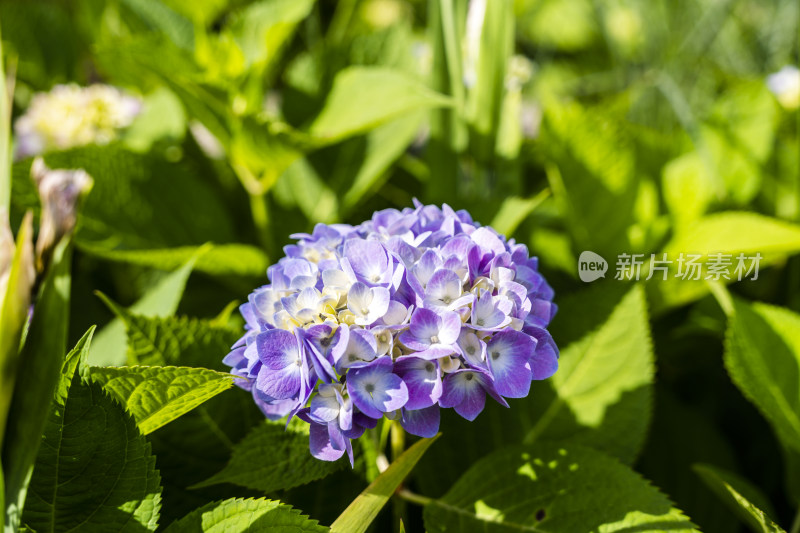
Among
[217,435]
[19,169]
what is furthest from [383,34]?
[217,435]

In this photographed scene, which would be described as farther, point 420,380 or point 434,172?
point 434,172

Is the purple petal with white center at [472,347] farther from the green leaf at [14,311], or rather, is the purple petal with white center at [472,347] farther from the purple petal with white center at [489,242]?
the green leaf at [14,311]

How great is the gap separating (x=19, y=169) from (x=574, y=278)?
2.54ft

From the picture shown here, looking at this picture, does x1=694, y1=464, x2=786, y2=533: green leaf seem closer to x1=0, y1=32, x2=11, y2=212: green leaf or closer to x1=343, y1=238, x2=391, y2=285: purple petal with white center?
x1=343, y1=238, x2=391, y2=285: purple petal with white center

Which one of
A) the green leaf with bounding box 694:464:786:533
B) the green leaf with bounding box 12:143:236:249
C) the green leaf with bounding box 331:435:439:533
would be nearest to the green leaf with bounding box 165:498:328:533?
the green leaf with bounding box 331:435:439:533

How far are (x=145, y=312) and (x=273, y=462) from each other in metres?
0.31

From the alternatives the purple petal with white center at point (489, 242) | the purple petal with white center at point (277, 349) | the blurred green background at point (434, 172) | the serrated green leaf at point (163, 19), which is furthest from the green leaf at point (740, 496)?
the serrated green leaf at point (163, 19)

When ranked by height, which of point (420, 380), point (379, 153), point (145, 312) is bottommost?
point (145, 312)

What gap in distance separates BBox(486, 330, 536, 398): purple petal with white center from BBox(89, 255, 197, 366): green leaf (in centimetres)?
38

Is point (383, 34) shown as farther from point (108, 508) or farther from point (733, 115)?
point (108, 508)

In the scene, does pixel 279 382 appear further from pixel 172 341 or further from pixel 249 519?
pixel 172 341

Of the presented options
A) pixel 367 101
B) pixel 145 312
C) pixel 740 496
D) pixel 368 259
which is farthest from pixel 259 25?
pixel 740 496

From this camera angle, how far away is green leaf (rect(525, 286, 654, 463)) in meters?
0.74

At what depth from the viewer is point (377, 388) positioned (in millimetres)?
487
